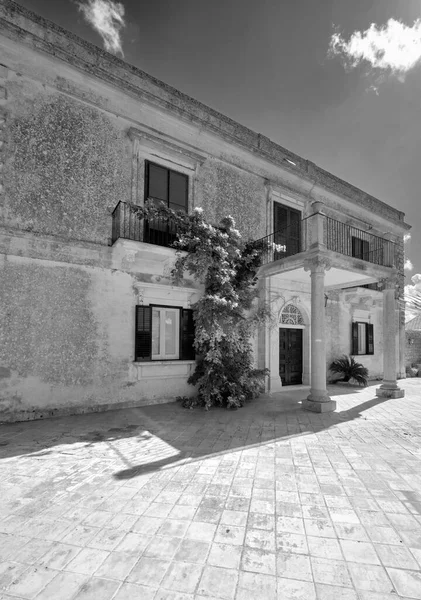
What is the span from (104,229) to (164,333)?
2.92 metres

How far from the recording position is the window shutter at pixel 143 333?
7371mm

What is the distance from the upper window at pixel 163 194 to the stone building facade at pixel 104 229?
0.12 ft

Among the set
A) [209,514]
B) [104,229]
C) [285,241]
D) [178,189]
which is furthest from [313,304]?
[209,514]

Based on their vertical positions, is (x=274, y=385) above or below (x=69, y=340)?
below

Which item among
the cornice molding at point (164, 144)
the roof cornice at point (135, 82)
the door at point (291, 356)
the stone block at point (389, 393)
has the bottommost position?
the stone block at point (389, 393)

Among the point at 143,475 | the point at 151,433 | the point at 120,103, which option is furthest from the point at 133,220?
the point at 143,475

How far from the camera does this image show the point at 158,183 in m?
8.02

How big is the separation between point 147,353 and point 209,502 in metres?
4.69

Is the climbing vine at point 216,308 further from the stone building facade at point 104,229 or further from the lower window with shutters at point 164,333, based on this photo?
the stone building facade at point 104,229

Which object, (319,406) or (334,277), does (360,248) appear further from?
(319,406)

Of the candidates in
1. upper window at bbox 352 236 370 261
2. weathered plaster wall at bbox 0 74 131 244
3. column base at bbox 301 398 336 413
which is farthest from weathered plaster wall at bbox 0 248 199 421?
upper window at bbox 352 236 370 261

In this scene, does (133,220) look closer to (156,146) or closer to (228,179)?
(156,146)

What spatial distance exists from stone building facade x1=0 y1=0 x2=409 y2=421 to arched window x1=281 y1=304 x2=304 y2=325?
393 millimetres

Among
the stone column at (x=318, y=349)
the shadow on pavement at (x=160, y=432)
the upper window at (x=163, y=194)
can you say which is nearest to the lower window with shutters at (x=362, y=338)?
the shadow on pavement at (x=160, y=432)
